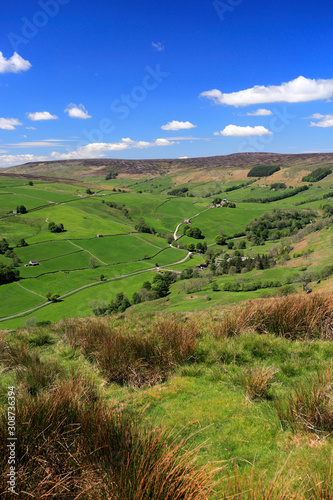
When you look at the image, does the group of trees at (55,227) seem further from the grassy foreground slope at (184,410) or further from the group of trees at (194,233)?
the grassy foreground slope at (184,410)

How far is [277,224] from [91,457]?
6772 inches

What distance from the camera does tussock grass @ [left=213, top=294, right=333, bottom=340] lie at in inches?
295

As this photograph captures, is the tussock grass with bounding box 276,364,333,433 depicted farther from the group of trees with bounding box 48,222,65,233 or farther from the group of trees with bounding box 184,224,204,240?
the group of trees with bounding box 184,224,204,240

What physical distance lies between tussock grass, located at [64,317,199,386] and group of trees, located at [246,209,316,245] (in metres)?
146

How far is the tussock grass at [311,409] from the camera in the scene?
385 centimetres

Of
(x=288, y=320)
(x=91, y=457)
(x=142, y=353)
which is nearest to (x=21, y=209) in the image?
(x=142, y=353)

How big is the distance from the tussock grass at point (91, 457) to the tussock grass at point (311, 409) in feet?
5.91

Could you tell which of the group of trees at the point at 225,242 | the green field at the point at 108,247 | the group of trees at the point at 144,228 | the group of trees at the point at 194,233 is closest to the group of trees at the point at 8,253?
the green field at the point at 108,247

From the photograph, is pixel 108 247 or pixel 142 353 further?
pixel 108 247

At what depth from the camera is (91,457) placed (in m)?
3.11

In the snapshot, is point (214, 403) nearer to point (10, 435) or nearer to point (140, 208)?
point (10, 435)

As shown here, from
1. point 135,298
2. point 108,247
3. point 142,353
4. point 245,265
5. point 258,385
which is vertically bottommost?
point 135,298

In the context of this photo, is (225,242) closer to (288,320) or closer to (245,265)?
(245,265)

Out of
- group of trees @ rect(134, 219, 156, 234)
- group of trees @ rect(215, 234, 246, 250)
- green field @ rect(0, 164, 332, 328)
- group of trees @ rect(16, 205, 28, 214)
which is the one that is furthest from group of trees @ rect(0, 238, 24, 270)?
group of trees @ rect(215, 234, 246, 250)
